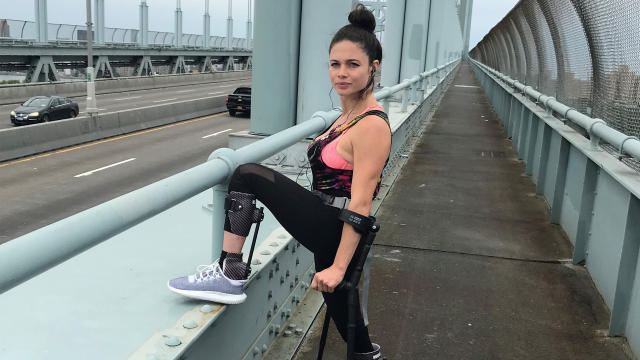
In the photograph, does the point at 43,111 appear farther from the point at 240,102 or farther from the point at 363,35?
the point at 363,35

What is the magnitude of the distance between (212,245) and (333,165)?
0.73 m

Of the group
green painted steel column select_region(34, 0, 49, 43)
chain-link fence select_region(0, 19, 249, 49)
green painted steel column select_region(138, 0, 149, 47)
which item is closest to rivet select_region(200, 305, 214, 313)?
chain-link fence select_region(0, 19, 249, 49)

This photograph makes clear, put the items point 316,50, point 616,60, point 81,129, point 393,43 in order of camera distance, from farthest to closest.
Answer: point 81,129 < point 393,43 < point 316,50 < point 616,60

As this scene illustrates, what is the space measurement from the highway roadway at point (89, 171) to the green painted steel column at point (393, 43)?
6047 millimetres

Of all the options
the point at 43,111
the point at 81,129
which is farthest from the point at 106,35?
the point at 81,129

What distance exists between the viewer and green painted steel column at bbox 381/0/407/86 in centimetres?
1753

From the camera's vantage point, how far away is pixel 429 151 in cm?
1205

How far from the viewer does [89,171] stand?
57.4 feet

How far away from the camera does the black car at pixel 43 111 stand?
83.7 ft

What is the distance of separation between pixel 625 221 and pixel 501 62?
17370 mm

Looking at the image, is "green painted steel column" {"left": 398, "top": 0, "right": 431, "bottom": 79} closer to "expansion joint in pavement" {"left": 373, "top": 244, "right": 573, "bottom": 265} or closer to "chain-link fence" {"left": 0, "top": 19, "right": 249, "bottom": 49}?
"expansion joint in pavement" {"left": 373, "top": 244, "right": 573, "bottom": 265}

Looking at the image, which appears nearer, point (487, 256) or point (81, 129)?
point (487, 256)

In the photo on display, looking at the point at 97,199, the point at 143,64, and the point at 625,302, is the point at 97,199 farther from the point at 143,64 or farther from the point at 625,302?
the point at 143,64

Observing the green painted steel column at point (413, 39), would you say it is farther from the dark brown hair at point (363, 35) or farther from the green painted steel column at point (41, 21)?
the green painted steel column at point (41, 21)
